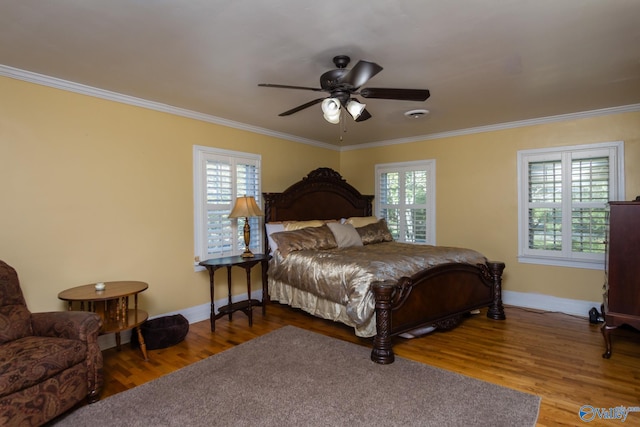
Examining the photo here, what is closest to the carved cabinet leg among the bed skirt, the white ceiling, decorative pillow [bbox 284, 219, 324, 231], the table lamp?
the bed skirt

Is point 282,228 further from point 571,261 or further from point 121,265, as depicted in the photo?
point 571,261

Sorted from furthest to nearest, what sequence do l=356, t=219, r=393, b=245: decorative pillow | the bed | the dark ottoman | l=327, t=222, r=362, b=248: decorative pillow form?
l=356, t=219, r=393, b=245: decorative pillow, l=327, t=222, r=362, b=248: decorative pillow, the dark ottoman, the bed

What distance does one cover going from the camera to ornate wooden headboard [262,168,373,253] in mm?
4832

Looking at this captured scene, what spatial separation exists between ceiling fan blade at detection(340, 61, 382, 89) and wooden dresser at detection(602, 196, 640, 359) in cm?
242

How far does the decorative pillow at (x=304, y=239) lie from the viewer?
13.9 feet

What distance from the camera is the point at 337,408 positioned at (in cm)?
224

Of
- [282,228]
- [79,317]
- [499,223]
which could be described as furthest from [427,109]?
[79,317]

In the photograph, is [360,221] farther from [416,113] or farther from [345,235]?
[416,113]

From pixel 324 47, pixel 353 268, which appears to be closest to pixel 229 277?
pixel 353 268

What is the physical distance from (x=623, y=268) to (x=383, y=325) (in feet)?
6.69

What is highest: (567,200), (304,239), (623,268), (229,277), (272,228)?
(567,200)

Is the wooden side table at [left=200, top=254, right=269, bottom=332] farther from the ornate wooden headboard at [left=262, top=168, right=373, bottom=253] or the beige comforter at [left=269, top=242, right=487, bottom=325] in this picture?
the ornate wooden headboard at [left=262, top=168, right=373, bottom=253]

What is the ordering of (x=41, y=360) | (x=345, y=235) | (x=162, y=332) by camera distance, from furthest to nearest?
(x=345, y=235) → (x=162, y=332) → (x=41, y=360)

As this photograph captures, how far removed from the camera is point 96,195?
10.6ft
